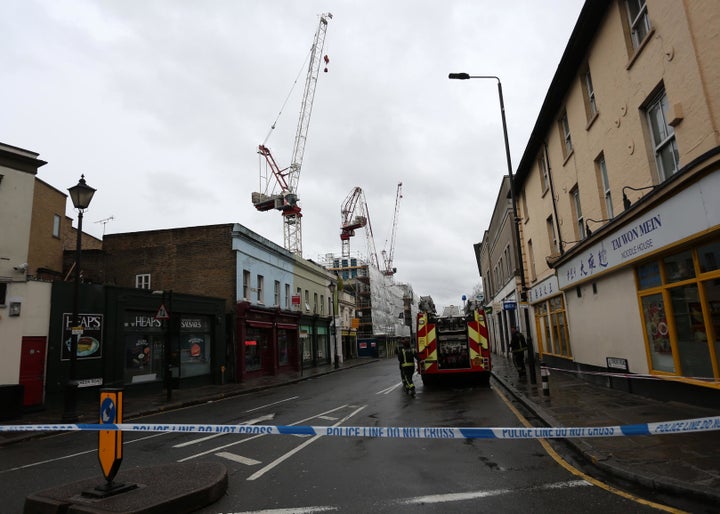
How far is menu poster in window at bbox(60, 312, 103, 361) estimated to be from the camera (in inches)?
627

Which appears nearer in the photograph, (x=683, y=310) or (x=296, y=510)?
(x=296, y=510)

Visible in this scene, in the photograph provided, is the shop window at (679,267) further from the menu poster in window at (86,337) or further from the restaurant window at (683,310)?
the menu poster in window at (86,337)

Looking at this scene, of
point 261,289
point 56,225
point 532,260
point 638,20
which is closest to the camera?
point 638,20

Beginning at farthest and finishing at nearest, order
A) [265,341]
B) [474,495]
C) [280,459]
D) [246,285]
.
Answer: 1. [265,341]
2. [246,285]
3. [280,459]
4. [474,495]

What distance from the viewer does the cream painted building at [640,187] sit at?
306 inches

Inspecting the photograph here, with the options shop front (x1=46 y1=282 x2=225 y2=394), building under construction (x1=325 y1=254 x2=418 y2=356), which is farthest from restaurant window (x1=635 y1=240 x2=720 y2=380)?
building under construction (x1=325 y1=254 x2=418 y2=356)

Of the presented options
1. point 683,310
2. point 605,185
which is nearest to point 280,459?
point 683,310

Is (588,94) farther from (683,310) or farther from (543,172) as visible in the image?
(683,310)

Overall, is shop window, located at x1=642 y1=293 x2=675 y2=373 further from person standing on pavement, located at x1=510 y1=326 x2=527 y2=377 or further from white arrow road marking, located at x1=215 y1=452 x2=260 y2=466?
white arrow road marking, located at x1=215 y1=452 x2=260 y2=466

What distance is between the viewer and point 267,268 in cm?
2933

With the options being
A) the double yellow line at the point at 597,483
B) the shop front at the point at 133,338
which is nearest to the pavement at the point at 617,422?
the double yellow line at the point at 597,483

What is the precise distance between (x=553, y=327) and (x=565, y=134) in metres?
8.13

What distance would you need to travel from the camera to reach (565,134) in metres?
15.8

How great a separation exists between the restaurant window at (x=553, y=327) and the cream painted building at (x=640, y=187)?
0.51 meters
